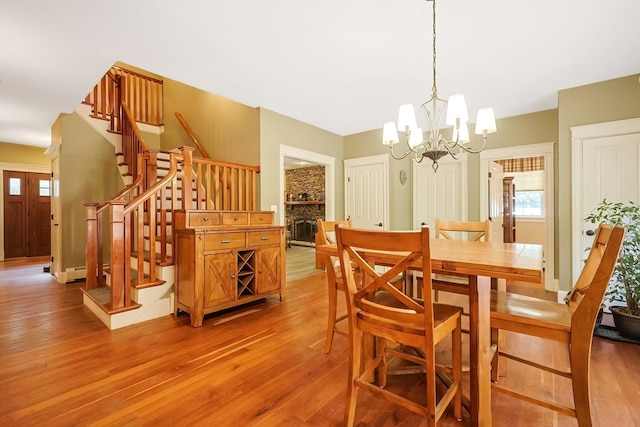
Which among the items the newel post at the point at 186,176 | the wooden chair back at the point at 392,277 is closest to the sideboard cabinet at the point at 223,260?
the newel post at the point at 186,176

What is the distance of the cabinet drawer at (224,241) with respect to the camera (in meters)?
2.77

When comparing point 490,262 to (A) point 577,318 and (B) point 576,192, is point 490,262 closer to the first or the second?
(A) point 577,318

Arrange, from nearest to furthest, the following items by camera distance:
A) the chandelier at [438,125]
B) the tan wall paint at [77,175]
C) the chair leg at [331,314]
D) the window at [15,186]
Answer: the chandelier at [438,125] → the chair leg at [331,314] → the tan wall paint at [77,175] → the window at [15,186]

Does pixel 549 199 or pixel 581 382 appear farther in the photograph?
pixel 549 199

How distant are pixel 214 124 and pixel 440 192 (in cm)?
383

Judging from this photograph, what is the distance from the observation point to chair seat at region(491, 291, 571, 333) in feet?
4.43

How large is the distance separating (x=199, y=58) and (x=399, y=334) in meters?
2.90

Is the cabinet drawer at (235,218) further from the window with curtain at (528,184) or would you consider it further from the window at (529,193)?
the window at (529,193)

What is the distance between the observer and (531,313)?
1.46 m

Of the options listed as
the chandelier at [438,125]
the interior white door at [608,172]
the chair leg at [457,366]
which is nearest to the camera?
the chair leg at [457,366]

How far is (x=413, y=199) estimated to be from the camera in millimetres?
4941

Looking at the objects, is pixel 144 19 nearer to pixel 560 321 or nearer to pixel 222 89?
pixel 222 89

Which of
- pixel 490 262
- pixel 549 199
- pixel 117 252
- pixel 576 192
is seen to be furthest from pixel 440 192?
pixel 117 252

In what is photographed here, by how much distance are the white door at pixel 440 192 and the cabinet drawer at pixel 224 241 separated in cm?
303
